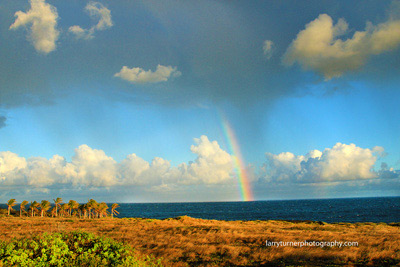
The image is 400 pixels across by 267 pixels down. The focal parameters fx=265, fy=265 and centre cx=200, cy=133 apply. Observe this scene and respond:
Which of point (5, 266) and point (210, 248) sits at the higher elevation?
point (5, 266)

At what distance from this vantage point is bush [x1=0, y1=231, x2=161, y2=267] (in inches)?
424

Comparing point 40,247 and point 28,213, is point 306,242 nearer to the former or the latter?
point 40,247

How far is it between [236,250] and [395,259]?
10083 millimetres

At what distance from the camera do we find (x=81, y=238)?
13.5m

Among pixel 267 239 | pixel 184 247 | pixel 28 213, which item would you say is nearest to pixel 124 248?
pixel 184 247

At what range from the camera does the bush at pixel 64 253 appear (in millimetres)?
10758

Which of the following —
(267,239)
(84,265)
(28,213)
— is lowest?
(28,213)

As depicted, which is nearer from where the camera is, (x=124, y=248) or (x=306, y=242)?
(x=124, y=248)

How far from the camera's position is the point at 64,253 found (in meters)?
11.6

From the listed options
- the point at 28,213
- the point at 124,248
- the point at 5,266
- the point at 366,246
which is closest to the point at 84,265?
the point at 124,248

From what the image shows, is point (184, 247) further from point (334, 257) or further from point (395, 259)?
point (395, 259)

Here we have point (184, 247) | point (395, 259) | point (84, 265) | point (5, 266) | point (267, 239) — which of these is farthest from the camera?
point (267, 239)

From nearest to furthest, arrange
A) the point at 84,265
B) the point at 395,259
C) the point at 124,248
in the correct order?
the point at 84,265 → the point at 124,248 → the point at 395,259

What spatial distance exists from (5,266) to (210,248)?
13713 mm
